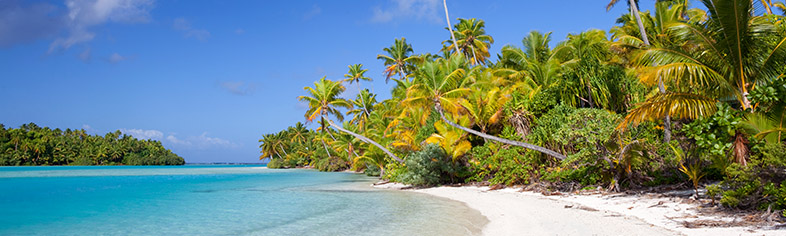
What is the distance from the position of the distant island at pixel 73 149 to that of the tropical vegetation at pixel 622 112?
8181cm

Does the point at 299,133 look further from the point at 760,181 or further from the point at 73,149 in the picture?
the point at 760,181

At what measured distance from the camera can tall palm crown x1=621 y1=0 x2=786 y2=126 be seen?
720 cm

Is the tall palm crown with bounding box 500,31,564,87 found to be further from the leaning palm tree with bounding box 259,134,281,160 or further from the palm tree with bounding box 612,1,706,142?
the leaning palm tree with bounding box 259,134,281,160

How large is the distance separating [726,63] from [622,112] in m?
8.80

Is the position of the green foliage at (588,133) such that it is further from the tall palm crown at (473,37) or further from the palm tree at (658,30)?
the tall palm crown at (473,37)

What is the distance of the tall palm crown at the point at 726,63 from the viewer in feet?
23.6

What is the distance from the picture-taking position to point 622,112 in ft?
52.2

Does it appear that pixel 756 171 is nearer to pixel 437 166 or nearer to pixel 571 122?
pixel 571 122

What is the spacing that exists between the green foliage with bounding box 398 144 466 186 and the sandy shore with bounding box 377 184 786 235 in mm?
6130

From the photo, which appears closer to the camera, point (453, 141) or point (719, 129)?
point (719, 129)

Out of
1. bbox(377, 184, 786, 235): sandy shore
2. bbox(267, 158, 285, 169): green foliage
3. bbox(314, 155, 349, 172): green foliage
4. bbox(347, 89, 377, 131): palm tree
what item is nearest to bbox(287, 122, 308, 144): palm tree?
bbox(267, 158, 285, 169): green foliage

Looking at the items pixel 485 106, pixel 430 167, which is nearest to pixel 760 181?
pixel 485 106

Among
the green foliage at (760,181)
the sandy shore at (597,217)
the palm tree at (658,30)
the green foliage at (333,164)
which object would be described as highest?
the palm tree at (658,30)

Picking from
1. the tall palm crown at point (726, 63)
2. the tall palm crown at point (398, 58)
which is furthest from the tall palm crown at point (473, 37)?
the tall palm crown at point (726, 63)
